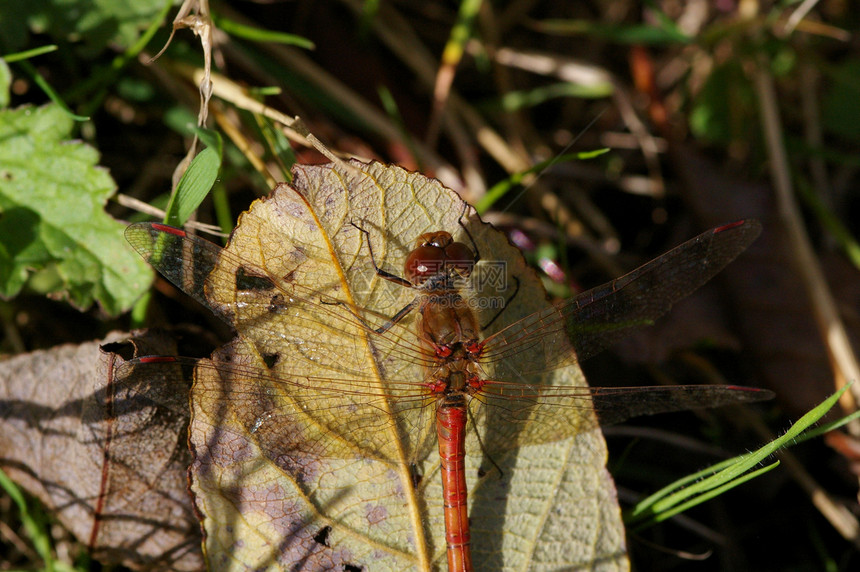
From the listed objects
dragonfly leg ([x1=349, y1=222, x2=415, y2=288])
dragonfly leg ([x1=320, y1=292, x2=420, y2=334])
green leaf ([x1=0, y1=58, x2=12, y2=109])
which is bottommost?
dragonfly leg ([x1=320, y1=292, x2=420, y2=334])

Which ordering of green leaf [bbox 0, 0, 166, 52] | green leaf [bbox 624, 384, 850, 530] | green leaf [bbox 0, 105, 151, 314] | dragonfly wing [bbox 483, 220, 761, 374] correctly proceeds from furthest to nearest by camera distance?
green leaf [bbox 0, 0, 166, 52], green leaf [bbox 0, 105, 151, 314], dragonfly wing [bbox 483, 220, 761, 374], green leaf [bbox 624, 384, 850, 530]

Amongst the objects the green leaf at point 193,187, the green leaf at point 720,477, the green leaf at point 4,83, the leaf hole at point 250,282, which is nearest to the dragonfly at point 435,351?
the leaf hole at point 250,282

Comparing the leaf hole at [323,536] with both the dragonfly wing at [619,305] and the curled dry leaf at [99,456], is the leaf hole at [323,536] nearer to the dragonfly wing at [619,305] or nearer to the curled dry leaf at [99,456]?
the curled dry leaf at [99,456]

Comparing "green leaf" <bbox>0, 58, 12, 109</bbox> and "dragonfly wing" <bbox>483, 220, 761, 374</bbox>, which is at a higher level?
"green leaf" <bbox>0, 58, 12, 109</bbox>

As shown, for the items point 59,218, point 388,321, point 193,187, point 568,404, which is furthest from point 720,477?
point 59,218

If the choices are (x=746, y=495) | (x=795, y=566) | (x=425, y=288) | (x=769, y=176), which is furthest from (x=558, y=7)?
(x=795, y=566)

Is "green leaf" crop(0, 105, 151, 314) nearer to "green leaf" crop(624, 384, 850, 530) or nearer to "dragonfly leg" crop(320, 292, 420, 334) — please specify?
"dragonfly leg" crop(320, 292, 420, 334)

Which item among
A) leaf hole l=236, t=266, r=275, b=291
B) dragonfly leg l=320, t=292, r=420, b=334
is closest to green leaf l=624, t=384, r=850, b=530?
dragonfly leg l=320, t=292, r=420, b=334
